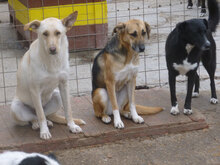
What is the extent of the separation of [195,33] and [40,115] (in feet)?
6.32

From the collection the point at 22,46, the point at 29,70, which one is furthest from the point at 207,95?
the point at 22,46

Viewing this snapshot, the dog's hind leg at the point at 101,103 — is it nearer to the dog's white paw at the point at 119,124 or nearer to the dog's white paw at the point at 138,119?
the dog's white paw at the point at 119,124

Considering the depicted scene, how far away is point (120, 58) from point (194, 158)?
1.31m

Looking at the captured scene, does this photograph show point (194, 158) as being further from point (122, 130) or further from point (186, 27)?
point (186, 27)

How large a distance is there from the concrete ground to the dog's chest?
27.1 inches

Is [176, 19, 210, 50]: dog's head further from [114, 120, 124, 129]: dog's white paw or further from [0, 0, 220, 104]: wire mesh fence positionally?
[0, 0, 220, 104]: wire mesh fence

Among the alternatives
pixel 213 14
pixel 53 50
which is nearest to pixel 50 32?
pixel 53 50

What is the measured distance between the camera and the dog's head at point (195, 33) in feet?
14.7

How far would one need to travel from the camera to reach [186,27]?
179 inches

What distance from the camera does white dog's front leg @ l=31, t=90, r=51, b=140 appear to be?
412 centimetres

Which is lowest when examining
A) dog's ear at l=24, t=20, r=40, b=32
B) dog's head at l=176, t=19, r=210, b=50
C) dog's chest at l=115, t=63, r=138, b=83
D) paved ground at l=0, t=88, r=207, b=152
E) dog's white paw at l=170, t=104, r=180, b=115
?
paved ground at l=0, t=88, r=207, b=152

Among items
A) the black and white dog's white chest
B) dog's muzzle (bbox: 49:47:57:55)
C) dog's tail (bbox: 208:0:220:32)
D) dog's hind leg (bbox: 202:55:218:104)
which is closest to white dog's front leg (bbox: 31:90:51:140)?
dog's muzzle (bbox: 49:47:57:55)

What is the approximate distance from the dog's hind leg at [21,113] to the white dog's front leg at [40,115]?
0.64ft

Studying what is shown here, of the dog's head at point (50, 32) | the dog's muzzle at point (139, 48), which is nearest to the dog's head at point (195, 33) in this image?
the dog's muzzle at point (139, 48)
